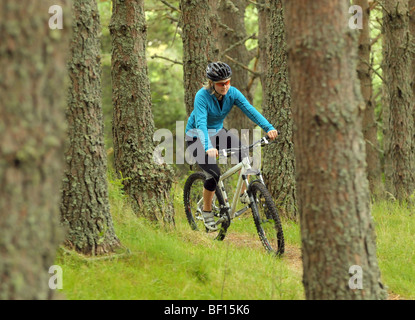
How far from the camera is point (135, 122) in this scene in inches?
278

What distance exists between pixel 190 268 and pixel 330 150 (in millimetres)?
2154

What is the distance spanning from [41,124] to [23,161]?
21 cm

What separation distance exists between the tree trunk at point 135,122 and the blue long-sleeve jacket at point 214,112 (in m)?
0.83

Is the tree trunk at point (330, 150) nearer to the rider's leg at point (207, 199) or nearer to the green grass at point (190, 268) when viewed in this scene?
the green grass at point (190, 268)

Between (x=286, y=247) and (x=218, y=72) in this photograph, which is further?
(x=286, y=247)

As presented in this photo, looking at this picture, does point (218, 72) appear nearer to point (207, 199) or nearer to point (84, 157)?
point (207, 199)

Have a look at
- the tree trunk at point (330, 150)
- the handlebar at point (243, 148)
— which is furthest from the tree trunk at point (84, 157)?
the tree trunk at point (330, 150)

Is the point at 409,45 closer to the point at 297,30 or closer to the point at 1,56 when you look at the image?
the point at 297,30

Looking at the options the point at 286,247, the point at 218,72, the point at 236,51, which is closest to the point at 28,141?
the point at 218,72

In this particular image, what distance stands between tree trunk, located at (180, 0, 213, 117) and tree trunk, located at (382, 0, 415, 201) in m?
4.11

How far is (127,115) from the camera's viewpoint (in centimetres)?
707

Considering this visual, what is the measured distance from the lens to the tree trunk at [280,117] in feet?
26.7

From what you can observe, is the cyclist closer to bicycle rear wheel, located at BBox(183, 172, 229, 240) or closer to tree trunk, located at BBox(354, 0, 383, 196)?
bicycle rear wheel, located at BBox(183, 172, 229, 240)
